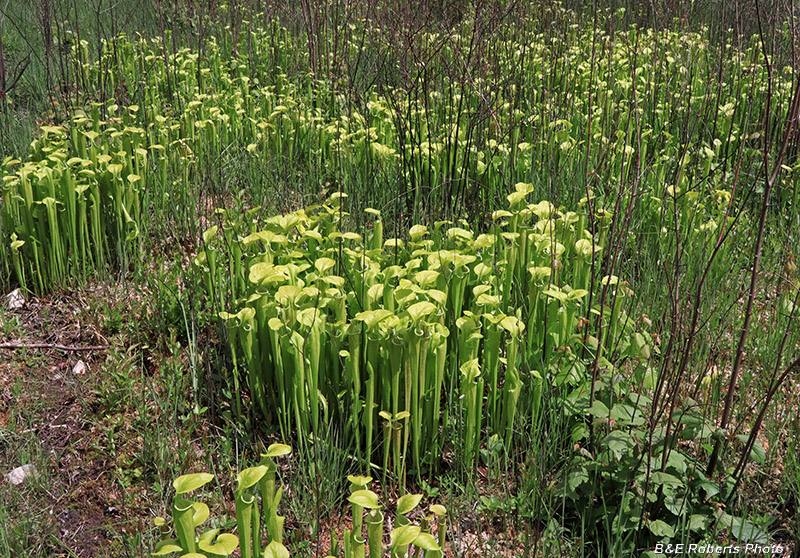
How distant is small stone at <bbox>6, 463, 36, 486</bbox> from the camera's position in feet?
6.61

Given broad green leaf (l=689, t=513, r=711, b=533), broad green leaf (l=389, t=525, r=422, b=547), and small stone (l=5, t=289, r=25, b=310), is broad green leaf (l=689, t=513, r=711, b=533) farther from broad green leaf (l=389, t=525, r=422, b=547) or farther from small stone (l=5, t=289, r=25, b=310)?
small stone (l=5, t=289, r=25, b=310)

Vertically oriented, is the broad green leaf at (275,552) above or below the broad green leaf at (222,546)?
below

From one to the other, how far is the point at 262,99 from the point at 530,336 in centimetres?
325

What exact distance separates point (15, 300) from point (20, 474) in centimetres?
108

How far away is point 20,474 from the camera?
2064 mm

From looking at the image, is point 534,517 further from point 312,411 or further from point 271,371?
point 271,371

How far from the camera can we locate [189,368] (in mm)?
2430

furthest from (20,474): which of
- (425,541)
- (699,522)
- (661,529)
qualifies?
(699,522)

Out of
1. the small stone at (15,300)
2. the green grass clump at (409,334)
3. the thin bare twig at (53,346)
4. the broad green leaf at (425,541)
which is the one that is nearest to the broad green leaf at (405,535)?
the broad green leaf at (425,541)

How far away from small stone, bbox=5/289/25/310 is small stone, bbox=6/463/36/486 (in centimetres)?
102

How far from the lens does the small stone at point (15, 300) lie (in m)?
2.87

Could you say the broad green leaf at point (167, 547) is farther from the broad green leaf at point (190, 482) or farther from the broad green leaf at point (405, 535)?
the broad green leaf at point (405, 535)

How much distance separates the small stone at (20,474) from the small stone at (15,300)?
102cm

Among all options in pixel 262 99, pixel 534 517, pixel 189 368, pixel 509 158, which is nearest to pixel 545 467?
pixel 534 517
